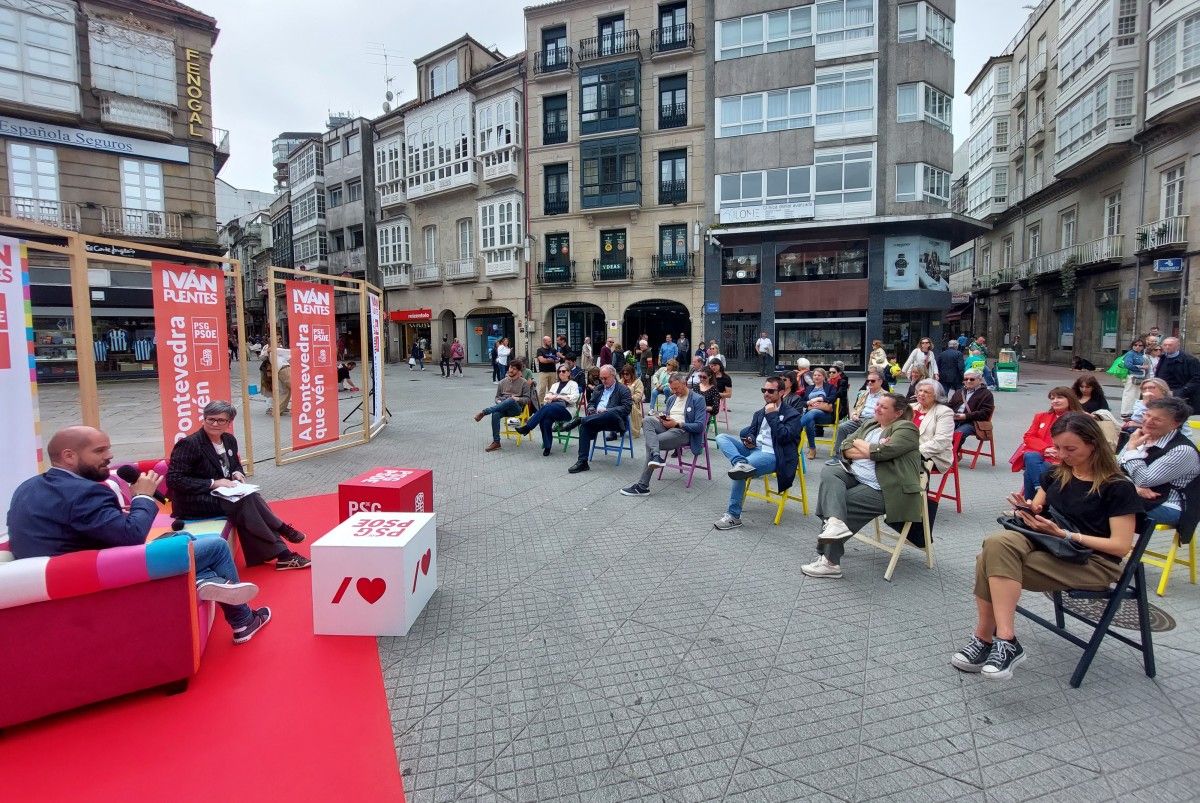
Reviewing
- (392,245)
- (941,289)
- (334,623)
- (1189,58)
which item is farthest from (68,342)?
(1189,58)

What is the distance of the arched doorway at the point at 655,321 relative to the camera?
27828 millimetres

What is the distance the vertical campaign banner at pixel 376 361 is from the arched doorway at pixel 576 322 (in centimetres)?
1853

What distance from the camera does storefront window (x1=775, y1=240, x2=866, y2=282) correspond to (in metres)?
24.0

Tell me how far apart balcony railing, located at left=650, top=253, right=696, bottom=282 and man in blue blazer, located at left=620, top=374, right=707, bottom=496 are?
19.9m

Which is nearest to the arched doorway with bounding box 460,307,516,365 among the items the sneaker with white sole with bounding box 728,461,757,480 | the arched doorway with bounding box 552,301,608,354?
the arched doorway with bounding box 552,301,608,354

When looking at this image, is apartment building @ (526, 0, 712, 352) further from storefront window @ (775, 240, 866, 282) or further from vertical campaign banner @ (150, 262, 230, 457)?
vertical campaign banner @ (150, 262, 230, 457)

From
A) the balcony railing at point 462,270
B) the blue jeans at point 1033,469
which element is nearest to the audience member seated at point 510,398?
the blue jeans at point 1033,469

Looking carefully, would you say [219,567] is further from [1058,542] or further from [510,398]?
[510,398]

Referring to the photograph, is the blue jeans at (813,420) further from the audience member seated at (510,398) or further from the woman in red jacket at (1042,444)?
the audience member seated at (510,398)

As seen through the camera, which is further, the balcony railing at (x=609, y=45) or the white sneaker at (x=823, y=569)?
the balcony railing at (x=609, y=45)

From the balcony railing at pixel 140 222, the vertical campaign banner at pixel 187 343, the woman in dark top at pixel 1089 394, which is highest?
the balcony railing at pixel 140 222

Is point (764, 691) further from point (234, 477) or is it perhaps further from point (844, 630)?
point (234, 477)

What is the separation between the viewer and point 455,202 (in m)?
32.2

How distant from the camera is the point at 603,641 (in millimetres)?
3609
